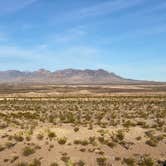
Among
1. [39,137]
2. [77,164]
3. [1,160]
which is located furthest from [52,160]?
[39,137]

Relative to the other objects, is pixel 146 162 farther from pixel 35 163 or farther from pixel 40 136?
pixel 40 136

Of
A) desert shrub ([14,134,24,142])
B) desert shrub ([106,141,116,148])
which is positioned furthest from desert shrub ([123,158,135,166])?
desert shrub ([14,134,24,142])

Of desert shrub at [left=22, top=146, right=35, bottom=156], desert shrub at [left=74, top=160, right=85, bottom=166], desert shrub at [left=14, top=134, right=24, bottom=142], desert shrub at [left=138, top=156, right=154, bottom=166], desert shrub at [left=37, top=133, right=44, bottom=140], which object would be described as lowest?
desert shrub at [left=74, top=160, right=85, bottom=166]

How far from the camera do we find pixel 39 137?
21516 mm

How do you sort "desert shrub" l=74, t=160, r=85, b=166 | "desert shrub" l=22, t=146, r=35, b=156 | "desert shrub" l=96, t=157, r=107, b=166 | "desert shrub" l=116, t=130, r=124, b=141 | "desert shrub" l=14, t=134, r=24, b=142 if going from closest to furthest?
"desert shrub" l=74, t=160, r=85, b=166 → "desert shrub" l=96, t=157, r=107, b=166 → "desert shrub" l=22, t=146, r=35, b=156 → "desert shrub" l=14, t=134, r=24, b=142 → "desert shrub" l=116, t=130, r=124, b=141

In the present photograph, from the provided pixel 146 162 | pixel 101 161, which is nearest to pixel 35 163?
pixel 101 161

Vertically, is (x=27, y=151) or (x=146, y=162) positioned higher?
(x=27, y=151)

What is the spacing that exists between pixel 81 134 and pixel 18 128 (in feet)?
17.9

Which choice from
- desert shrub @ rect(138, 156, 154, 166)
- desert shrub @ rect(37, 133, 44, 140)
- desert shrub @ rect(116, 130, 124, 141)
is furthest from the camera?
desert shrub @ rect(116, 130, 124, 141)

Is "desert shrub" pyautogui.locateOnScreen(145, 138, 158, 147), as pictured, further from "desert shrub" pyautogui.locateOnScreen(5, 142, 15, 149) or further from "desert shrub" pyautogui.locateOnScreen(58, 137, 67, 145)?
"desert shrub" pyautogui.locateOnScreen(5, 142, 15, 149)

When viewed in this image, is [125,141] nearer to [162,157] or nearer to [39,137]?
[162,157]

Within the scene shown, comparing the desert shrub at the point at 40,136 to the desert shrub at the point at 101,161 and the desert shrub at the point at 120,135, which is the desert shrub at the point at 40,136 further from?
the desert shrub at the point at 101,161

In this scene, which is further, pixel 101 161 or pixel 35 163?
pixel 101 161

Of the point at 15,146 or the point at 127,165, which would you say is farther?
the point at 15,146
